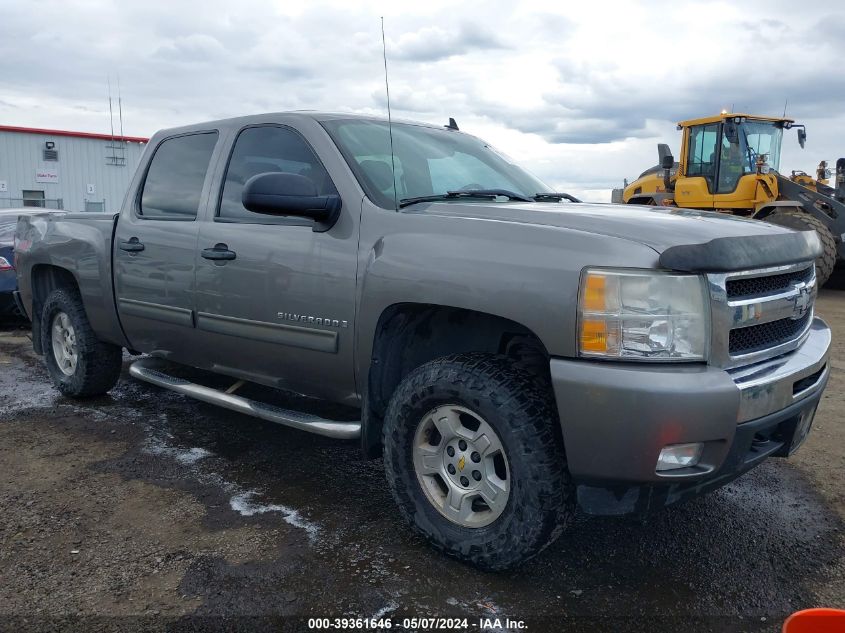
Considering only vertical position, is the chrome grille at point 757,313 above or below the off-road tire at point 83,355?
above

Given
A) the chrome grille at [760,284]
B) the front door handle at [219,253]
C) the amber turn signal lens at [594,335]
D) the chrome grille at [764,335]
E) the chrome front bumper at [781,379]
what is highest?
the front door handle at [219,253]

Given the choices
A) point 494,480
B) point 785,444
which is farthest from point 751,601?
point 494,480

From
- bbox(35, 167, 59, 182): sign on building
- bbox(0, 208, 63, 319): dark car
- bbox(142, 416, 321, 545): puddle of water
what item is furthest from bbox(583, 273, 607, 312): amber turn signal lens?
bbox(35, 167, 59, 182): sign on building

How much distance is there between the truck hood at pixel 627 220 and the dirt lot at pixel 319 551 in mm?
1270

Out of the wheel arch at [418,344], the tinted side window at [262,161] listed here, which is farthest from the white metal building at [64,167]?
the wheel arch at [418,344]

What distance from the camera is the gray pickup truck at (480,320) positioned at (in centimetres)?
238

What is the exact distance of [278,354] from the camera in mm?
3492

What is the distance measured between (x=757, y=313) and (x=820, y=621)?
1.19m

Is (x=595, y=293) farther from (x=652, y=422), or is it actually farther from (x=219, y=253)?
(x=219, y=253)

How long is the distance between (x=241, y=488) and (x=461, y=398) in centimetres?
146

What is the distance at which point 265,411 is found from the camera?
11.6 ft

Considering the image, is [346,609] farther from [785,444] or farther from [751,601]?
[785,444]

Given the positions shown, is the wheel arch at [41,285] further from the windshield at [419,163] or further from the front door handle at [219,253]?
the windshield at [419,163]

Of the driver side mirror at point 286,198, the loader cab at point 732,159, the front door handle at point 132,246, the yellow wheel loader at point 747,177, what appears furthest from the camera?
the loader cab at point 732,159
